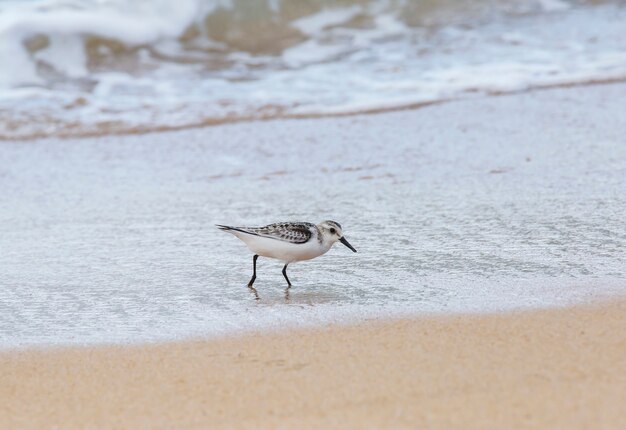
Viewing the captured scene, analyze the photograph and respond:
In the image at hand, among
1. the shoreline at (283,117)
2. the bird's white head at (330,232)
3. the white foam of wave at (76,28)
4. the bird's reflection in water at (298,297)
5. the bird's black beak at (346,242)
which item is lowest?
the bird's reflection in water at (298,297)

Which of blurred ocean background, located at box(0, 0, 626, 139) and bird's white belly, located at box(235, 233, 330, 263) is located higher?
blurred ocean background, located at box(0, 0, 626, 139)

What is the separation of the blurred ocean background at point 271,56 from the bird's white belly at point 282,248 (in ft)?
13.3

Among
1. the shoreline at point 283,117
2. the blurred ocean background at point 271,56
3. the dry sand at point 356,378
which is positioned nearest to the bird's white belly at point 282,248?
the dry sand at point 356,378

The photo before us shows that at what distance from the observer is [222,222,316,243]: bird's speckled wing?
524cm

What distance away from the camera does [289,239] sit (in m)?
5.24

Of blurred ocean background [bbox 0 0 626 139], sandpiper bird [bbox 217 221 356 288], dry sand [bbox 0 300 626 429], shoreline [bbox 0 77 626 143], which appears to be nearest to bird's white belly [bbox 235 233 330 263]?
sandpiper bird [bbox 217 221 356 288]

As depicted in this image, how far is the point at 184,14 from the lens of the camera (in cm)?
1314

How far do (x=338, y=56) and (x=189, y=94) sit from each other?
2085 millimetres

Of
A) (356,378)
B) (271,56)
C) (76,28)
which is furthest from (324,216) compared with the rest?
(76,28)

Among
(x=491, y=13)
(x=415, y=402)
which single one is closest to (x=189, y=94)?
(x=491, y=13)

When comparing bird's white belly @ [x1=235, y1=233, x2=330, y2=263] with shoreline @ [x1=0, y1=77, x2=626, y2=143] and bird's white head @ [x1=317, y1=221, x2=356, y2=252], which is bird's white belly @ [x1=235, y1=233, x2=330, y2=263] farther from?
shoreline @ [x1=0, y1=77, x2=626, y2=143]

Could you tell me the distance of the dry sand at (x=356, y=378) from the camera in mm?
3383

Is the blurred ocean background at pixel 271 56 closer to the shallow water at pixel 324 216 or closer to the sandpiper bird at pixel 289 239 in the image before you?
the shallow water at pixel 324 216

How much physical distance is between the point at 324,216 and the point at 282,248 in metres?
1.31
